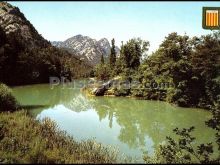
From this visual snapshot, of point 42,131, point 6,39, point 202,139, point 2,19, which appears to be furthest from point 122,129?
point 2,19

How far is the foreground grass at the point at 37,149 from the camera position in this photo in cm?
1070

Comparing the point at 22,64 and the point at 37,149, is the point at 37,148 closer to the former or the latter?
the point at 37,149

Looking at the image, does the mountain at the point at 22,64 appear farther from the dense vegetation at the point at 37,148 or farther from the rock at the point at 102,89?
the dense vegetation at the point at 37,148

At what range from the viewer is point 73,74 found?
11494cm

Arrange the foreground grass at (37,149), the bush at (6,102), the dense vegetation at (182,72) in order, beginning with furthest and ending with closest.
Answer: the dense vegetation at (182,72) → the bush at (6,102) → the foreground grass at (37,149)

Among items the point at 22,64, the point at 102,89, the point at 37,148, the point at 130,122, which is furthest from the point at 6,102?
the point at 22,64

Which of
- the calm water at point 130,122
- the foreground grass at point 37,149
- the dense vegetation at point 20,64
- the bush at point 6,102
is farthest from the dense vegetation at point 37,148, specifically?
the dense vegetation at point 20,64

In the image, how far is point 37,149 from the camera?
37.5ft

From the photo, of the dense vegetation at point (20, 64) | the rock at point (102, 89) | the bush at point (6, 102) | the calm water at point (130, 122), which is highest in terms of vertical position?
the dense vegetation at point (20, 64)

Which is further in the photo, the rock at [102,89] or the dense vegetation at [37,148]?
the rock at [102,89]

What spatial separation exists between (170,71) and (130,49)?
1920 cm

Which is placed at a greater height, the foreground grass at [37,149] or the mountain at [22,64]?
the mountain at [22,64]

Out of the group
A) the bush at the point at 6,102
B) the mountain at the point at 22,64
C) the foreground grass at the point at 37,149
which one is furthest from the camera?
the mountain at the point at 22,64

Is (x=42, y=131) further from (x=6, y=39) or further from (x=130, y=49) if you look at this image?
(x=6, y=39)
